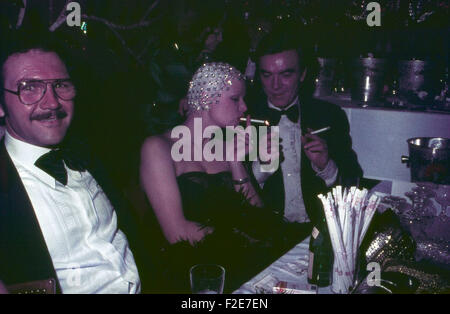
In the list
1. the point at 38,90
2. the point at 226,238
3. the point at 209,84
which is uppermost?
the point at 209,84

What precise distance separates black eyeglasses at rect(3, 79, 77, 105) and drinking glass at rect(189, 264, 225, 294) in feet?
3.15

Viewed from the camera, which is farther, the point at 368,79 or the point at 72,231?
the point at 368,79

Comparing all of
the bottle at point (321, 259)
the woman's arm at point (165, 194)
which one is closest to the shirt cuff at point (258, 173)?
the woman's arm at point (165, 194)

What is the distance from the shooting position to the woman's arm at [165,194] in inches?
92.6

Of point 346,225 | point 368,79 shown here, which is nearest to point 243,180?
point 346,225

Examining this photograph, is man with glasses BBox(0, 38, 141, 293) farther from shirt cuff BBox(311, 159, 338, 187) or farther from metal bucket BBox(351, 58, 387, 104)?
metal bucket BBox(351, 58, 387, 104)

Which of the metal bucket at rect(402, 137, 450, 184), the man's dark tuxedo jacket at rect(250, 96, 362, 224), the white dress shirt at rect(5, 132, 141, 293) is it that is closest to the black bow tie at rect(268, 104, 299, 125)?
the man's dark tuxedo jacket at rect(250, 96, 362, 224)

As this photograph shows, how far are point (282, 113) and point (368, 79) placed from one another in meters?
1.03

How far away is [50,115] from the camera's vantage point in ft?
5.78

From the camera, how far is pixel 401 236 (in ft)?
5.55

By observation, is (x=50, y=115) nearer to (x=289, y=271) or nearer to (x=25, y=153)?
(x=25, y=153)

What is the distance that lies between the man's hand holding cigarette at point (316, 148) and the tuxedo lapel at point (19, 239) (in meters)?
1.83

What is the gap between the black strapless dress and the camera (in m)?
2.10

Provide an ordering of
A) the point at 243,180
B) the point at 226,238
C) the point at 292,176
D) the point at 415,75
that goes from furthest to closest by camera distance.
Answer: the point at 415,75
the point at 292,176
the point at 243,180
the point at 226,238
